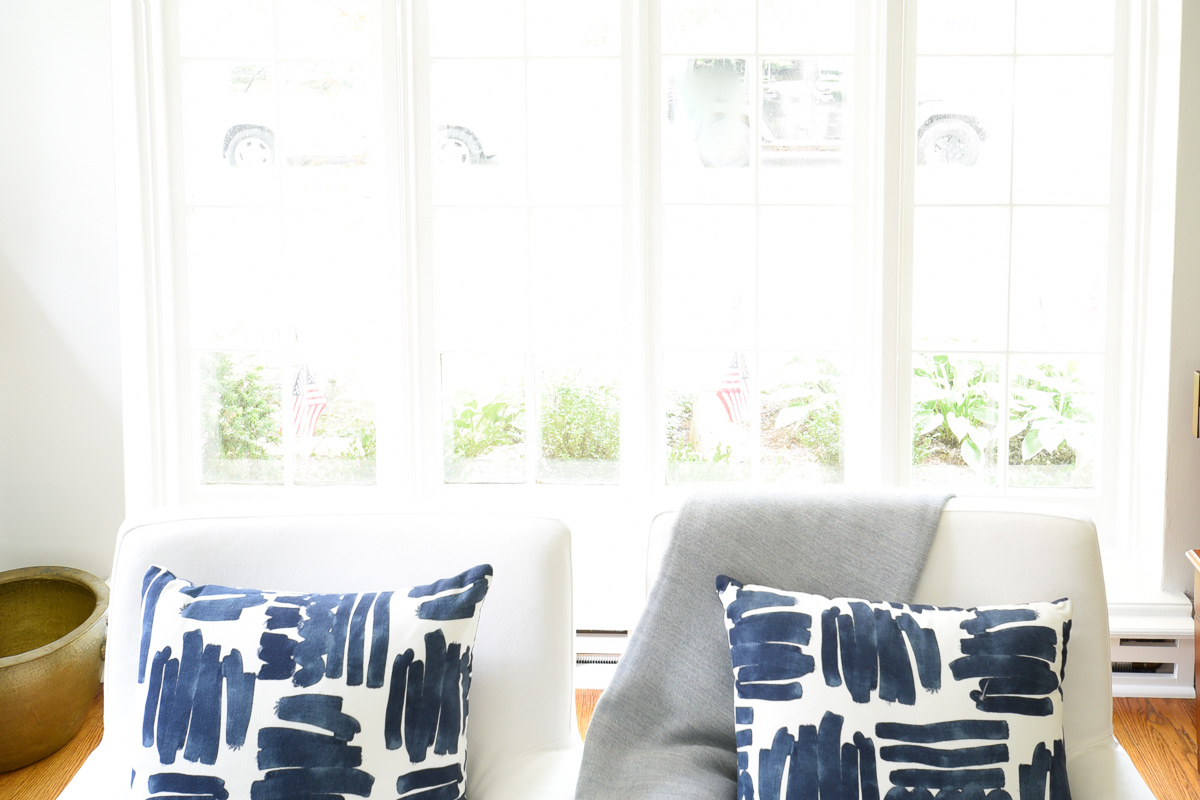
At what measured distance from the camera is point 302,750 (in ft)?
3.60

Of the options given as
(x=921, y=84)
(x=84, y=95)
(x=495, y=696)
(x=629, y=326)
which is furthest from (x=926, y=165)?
(x=84, y=95)

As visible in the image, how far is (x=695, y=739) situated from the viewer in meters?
1.31

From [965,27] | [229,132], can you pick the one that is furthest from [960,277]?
[229,132]

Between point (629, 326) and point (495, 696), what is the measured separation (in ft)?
4.51

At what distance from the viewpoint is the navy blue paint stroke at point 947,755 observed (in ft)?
3.61

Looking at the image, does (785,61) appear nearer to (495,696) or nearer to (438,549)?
(438,549)

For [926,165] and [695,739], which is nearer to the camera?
[695,739]

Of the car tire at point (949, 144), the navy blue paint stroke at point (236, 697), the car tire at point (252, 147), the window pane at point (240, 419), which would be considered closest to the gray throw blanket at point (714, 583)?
the navy blue paint stroke at point (236, 697)

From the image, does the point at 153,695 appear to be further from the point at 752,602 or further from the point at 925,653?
the point at 925,653

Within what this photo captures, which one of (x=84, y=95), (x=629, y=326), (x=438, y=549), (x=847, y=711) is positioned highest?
(x=84, y=95)

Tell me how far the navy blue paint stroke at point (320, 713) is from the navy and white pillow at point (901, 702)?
0.54 m

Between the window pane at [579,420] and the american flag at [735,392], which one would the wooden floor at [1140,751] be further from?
the american flag at [735,392]

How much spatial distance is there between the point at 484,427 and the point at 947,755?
169 cm

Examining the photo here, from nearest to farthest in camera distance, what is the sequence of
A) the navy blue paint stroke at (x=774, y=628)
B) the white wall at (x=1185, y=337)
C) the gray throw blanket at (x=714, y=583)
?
the navy blue paint stroke at (x=774, y=628) → the gray throw blanket at (x=714, y=583) → the white wall at (x=1185, y=337)
